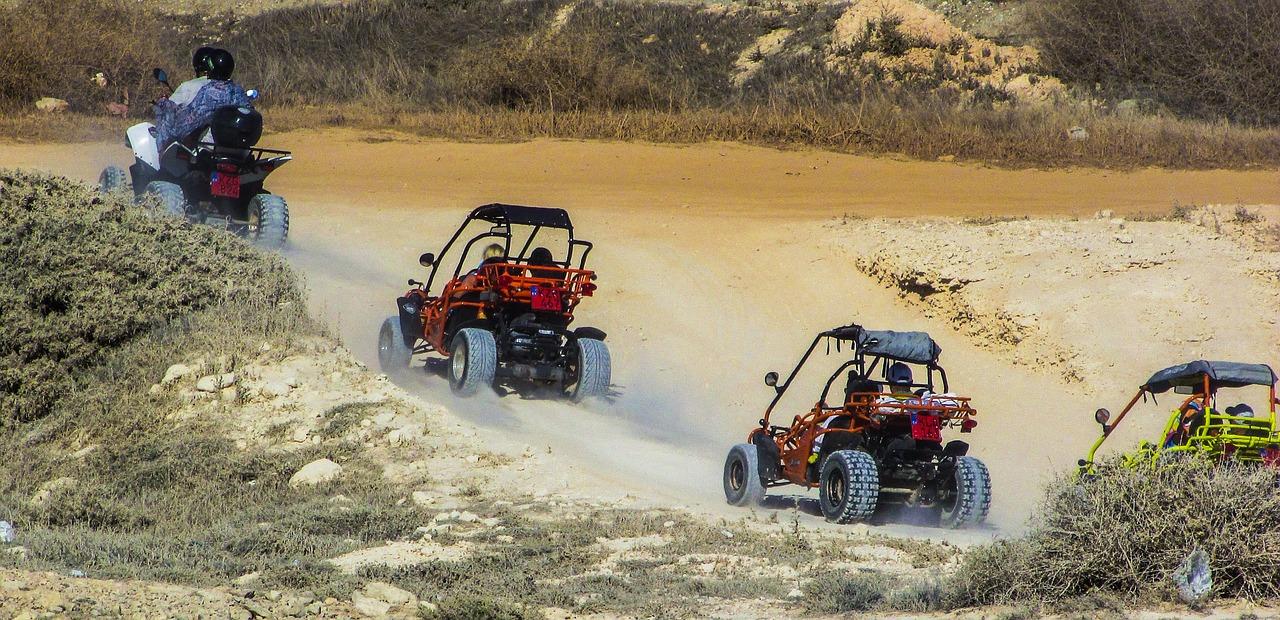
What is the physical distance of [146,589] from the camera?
6.60 m

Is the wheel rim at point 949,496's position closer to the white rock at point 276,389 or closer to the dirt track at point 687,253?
the dirt track at point 687,253

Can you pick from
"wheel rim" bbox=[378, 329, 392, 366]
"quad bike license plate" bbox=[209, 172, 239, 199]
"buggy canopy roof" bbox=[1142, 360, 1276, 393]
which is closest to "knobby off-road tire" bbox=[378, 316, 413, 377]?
"wheel rim" bbox=[378, 329, 392, 366]

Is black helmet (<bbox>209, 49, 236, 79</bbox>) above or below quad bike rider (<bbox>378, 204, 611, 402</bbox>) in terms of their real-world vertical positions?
above

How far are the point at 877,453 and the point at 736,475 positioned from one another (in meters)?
1.17

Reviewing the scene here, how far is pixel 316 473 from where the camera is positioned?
10148 millimetres

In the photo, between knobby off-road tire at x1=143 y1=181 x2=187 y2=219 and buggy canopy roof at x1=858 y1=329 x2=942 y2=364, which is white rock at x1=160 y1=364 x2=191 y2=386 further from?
buggy canopy roof at x1=858 y1=329 x2=942 y2=364

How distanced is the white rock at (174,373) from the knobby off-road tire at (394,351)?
2.50 metres

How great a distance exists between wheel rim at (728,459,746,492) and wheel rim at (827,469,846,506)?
881mm

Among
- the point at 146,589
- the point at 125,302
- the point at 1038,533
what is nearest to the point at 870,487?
the point at 1038,533

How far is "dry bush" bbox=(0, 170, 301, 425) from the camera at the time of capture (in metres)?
11.9

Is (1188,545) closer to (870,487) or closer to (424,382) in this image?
(870,487)

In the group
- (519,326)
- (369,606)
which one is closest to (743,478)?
(519,326)

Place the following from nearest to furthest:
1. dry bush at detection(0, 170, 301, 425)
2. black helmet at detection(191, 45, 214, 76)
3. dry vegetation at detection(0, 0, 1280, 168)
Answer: dry bush at detection(0, 170, 301, 425), black helmet at detection(191, 45, 214, 76), dry vegetation at detection(0, 0, 1280, 168)

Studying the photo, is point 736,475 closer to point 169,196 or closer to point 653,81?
point 169,196
